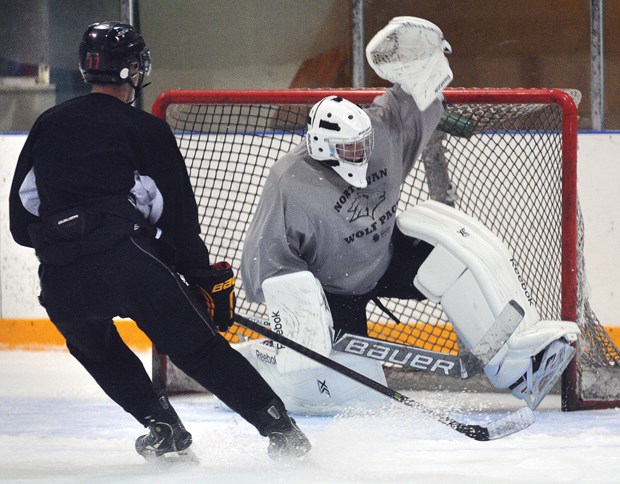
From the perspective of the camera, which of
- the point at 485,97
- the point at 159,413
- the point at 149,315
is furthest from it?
the point at 485,97

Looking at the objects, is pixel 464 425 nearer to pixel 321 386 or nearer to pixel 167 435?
pixel 321 386

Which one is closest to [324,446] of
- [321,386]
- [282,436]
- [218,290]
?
[282,436]

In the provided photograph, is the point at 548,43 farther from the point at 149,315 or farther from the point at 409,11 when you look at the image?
the point at 149,315

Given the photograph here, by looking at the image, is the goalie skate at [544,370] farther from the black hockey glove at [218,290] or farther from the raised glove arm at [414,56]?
the black hockey glove at [218,290]

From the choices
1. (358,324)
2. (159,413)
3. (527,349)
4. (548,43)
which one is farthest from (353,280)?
(548,43)

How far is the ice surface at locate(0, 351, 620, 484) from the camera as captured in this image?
2615mm

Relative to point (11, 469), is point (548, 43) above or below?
above

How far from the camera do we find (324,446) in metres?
2.93

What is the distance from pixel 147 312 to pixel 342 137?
83cm

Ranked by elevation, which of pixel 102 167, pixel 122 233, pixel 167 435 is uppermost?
pixel 102 167

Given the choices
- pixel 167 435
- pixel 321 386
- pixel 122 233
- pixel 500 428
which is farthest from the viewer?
pixel 321 386

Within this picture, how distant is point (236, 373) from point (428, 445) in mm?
661

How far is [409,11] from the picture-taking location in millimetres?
4977

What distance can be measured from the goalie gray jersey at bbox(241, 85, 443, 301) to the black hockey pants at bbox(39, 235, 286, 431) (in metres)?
0.60
